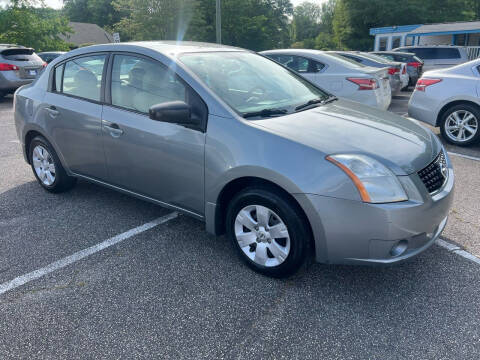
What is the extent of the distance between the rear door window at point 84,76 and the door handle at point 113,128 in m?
0.31

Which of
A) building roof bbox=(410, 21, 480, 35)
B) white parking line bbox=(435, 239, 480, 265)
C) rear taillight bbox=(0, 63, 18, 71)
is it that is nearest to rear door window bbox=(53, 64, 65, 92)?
white parking line bbox=(435, 239, 480, 265)

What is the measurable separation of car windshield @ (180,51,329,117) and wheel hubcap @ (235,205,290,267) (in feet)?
2.50

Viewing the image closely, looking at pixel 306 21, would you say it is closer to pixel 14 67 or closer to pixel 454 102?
pixel 14 67

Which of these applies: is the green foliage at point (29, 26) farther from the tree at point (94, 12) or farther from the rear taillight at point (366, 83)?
the tree at point (94, 12)

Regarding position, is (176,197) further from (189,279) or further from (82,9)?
(82,9)

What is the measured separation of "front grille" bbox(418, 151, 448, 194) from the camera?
2.79 metres

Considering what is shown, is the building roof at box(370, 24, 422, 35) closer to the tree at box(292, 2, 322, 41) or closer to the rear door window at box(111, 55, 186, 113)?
the rear door window at box(111, 55, 186, 113)

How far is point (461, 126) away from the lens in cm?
655

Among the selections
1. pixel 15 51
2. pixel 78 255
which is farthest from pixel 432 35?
pixel 78 255

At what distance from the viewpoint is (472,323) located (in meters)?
2.52

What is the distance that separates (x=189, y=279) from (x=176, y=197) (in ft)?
2.33

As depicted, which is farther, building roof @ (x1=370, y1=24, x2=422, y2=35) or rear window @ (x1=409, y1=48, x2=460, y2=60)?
building roof @ (x1=370, y1=24, x2=422, y2=35)

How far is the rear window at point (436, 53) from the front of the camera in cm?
1639

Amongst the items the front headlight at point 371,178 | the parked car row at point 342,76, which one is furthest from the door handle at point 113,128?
the parked car row at point 342,76
